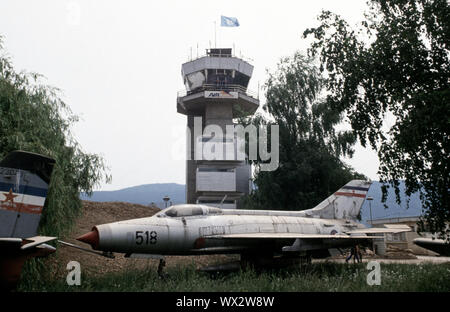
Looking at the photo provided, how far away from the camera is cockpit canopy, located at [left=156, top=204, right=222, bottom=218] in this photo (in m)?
14.1

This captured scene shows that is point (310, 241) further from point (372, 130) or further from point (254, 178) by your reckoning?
point (254, 178)

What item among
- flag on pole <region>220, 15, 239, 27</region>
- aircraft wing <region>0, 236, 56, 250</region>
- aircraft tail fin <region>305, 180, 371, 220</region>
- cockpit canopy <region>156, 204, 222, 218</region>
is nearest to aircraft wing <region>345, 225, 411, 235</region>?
aircraft tail fin <region>305, 180, 371, 220</region>

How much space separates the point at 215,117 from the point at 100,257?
44.7 metres

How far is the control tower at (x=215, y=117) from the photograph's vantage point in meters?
56.0

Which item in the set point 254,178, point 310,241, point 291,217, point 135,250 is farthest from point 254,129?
point 135,250

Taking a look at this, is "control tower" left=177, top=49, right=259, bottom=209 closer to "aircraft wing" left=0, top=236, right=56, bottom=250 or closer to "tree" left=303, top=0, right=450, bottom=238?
"tree" left=303, top=0, right=450, bottom=238

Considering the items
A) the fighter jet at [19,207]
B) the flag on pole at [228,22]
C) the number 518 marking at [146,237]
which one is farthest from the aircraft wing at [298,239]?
the flag on pole at [228,22]

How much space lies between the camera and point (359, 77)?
1327cm

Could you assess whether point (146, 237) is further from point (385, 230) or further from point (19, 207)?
point (385, 230)

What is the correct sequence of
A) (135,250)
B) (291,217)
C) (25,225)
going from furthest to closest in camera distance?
(291,217), (135,250), (25,225)

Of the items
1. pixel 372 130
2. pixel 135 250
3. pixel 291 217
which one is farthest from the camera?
pixel 291 217

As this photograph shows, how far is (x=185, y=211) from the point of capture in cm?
1441

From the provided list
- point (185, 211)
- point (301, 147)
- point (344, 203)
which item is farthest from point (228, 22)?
point (185, 211)
